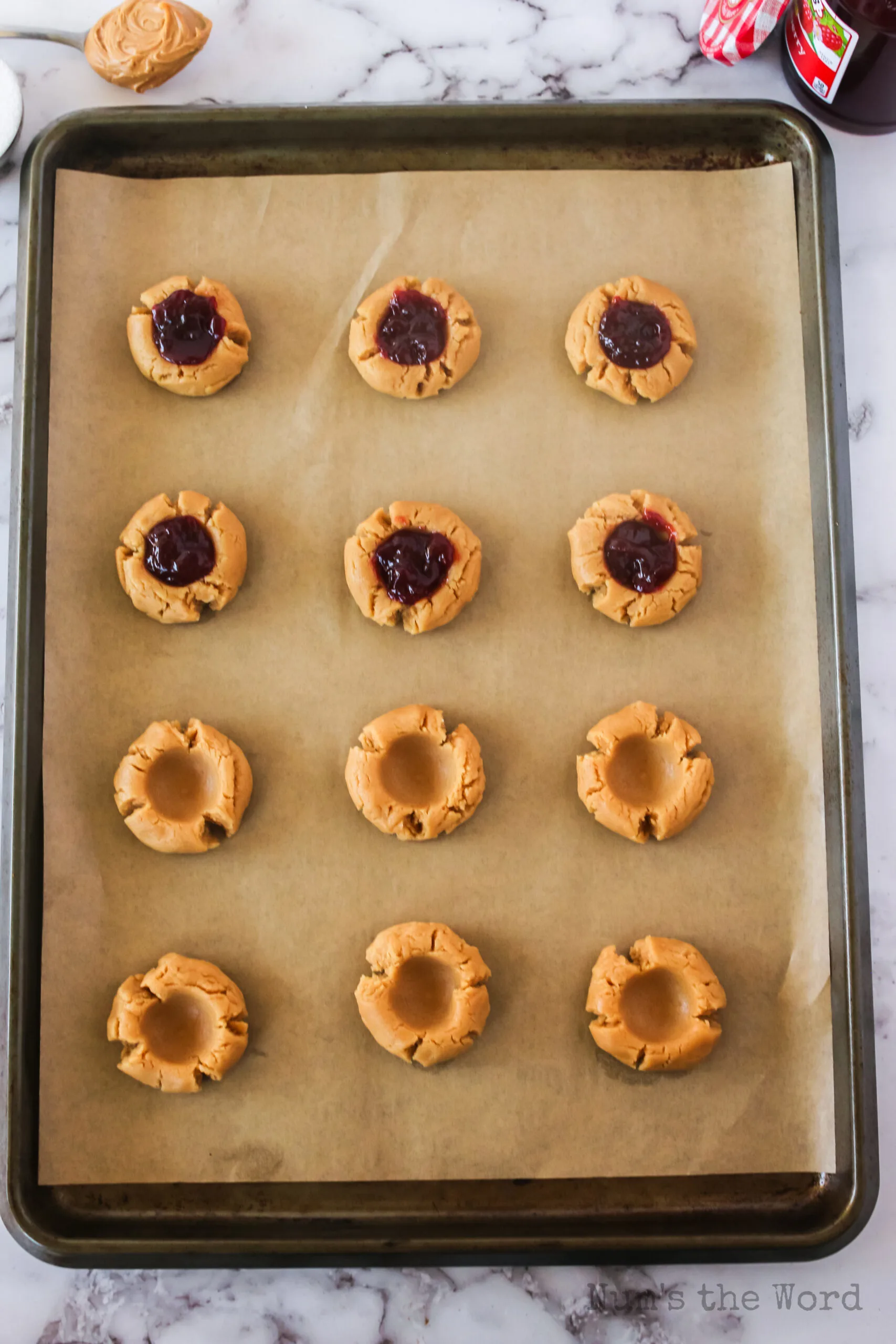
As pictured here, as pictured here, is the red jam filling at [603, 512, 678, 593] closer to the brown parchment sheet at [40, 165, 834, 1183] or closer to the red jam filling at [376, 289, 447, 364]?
the brown parchment sheet at [40, 165, 834, 1183]

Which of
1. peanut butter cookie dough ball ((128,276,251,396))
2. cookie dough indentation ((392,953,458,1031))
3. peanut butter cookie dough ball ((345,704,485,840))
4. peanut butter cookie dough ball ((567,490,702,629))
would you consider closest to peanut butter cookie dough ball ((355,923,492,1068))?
cookie dough indentation ((392,953,458,1031))

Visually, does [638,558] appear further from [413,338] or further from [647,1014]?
[647,1014]

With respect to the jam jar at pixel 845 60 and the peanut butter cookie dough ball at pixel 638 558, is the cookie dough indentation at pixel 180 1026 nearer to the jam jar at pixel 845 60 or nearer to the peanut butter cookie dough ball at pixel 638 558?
the peanut butter cookie dough ball at pixel 638 558

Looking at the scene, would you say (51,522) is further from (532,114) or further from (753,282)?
(753,282)

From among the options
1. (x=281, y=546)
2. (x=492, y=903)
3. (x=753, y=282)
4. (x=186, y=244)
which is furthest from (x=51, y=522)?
(x=753, y=282)

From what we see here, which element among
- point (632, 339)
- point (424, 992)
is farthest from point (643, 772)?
point (632, 339)

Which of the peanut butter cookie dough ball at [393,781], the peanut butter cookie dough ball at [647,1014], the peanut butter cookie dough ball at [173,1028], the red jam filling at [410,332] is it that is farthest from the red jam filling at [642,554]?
the peanut butter cookie dough ball at [173,1028]
